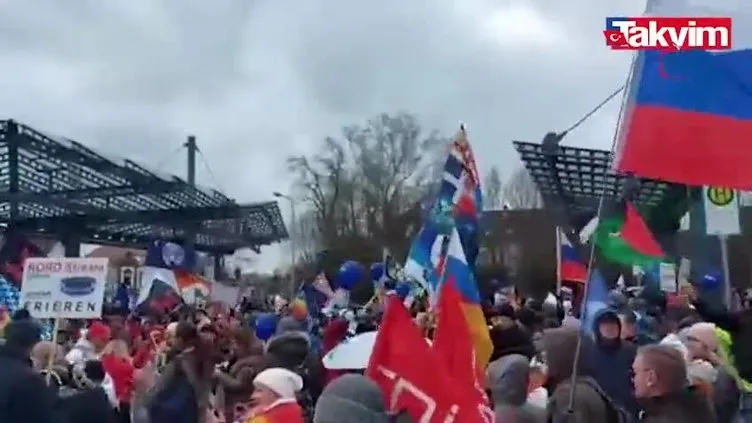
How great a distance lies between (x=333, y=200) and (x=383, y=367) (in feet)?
204

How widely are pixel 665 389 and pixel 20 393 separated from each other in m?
3.40

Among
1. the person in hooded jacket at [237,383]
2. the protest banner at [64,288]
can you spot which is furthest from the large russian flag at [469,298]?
the protest banner at [64,288]

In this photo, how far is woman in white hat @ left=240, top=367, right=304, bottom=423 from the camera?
4695mm

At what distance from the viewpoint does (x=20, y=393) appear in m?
6.64

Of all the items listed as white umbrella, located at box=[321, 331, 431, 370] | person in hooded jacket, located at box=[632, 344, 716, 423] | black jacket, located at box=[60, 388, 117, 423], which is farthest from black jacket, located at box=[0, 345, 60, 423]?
person in hooded jacket, located at box=[632, 344, 716, 423]

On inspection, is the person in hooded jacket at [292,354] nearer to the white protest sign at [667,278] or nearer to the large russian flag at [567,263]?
the large russian flag at [567,263]

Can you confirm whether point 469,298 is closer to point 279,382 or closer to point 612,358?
point 279,382

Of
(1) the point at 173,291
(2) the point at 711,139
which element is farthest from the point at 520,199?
(2) the point at 711,139

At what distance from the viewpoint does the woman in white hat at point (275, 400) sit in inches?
185

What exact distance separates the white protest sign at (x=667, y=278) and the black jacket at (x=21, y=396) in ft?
44.0

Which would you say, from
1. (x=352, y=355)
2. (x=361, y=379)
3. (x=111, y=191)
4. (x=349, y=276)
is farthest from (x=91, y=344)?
(x=111, y=191)

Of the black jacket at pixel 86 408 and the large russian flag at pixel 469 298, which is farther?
the black jacket at pixel 86 408

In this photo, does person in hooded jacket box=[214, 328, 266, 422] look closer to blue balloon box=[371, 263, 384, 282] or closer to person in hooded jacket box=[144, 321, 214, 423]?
person in hooded jacket box=[144, 321, 214, 423]

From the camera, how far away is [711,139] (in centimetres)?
566
